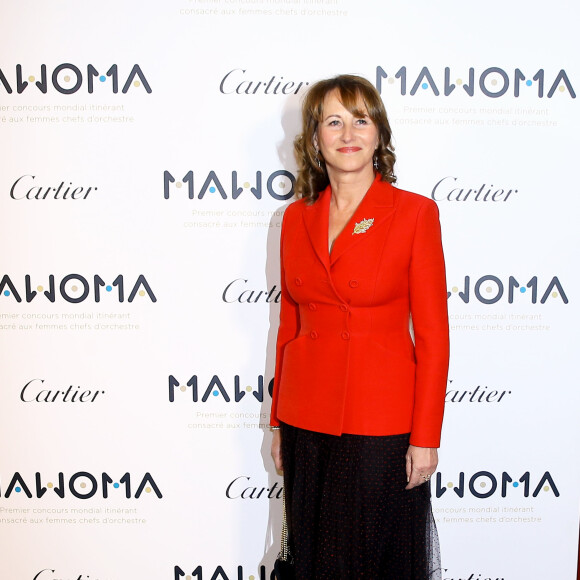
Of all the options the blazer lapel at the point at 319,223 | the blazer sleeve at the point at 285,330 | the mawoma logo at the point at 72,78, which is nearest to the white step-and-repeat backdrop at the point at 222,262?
the mawoma logo at the point at 72,78

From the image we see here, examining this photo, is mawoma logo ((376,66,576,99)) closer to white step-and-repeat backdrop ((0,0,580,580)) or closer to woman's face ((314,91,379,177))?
white step-and-repeat backdrop ((0,0,580,580))

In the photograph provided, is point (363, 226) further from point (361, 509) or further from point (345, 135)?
point (361, 509)

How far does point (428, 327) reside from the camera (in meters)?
1.50

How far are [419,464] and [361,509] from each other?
197 mm

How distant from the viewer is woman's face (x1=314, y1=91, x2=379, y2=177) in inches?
60.7

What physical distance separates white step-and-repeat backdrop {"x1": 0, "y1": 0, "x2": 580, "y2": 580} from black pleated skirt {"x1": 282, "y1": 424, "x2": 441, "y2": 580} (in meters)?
0.60

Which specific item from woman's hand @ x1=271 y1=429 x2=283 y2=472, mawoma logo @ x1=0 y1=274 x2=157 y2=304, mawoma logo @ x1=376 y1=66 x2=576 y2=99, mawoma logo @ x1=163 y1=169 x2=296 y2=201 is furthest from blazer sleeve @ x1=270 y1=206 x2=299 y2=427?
mawoma logo @ x1=376 y1=66 x2=576 y2=99

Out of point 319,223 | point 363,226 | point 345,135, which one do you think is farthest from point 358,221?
point 345,135

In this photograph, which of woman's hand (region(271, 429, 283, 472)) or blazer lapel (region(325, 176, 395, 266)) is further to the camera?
woman's hand (region(271, 429, 283, 472))

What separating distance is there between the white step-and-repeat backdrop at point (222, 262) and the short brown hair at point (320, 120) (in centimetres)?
33

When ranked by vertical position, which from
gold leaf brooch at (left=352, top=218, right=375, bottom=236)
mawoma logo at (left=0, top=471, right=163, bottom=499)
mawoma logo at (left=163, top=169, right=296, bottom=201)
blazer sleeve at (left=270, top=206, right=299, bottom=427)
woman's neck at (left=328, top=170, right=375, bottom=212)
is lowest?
mawoma logo at (left=0, top=471, right=163, bottom=499)

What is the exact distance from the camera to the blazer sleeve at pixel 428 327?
1493 mm

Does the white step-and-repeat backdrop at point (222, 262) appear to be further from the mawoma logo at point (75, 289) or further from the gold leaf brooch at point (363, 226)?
the gold leaf brooch at point (363, 226)

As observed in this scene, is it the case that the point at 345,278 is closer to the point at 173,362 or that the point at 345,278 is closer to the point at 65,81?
the point at 173,362
